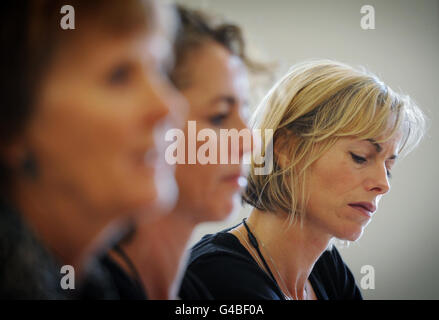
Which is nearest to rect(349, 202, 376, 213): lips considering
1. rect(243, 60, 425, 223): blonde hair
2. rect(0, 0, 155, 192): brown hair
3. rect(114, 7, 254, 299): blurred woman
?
rect(243, 60, 425, 223): blonde hair

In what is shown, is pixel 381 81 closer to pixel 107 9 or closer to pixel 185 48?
pixel 185 48

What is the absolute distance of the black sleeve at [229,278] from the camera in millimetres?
781

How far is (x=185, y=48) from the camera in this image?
0.66 meters

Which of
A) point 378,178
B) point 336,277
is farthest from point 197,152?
point 336,277

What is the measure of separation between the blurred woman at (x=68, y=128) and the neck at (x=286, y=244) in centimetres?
39

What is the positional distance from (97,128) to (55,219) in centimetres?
12

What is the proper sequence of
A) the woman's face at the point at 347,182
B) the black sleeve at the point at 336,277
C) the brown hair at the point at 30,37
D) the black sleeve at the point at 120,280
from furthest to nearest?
1. the black sleeve at the point at 336,277
2. the woman's face at the point at 347,182
3. the black sleeve at the point at 120,280
4. the brown hair at the point at 30,37

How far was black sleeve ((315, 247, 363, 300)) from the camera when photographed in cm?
100

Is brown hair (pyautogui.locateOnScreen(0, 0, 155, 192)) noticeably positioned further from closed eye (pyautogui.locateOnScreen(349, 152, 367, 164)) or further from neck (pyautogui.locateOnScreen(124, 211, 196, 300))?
closed eye (pyautogui.locateOnScreen(349, 152, 367, 164))

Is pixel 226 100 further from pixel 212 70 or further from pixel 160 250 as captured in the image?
pixel 160 250

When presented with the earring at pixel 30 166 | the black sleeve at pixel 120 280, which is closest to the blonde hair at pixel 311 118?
the black sleeve at pixel 120 280

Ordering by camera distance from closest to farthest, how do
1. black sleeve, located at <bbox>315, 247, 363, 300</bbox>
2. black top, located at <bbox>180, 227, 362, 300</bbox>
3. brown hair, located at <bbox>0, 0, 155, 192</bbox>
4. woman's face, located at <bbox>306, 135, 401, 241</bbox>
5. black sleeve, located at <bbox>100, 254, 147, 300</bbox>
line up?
brown hair, located at <bbox>0, 0, 155, 192</bbox> → black sleeve, located at <bbox>100, 254, 147, 300</bbox> → black top, located at <bbox>180, 227, 362, 300</bbox> → woman's face, located at <bbox>306, 135, 401, 241</bbox> → black sleeve, located at <bbox>315, 247, 363, 300</bbox>

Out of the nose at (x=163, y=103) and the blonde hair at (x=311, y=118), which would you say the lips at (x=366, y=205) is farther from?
the nose at (x=163, y=103)

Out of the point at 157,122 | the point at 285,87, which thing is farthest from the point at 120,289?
the point at 285,87
